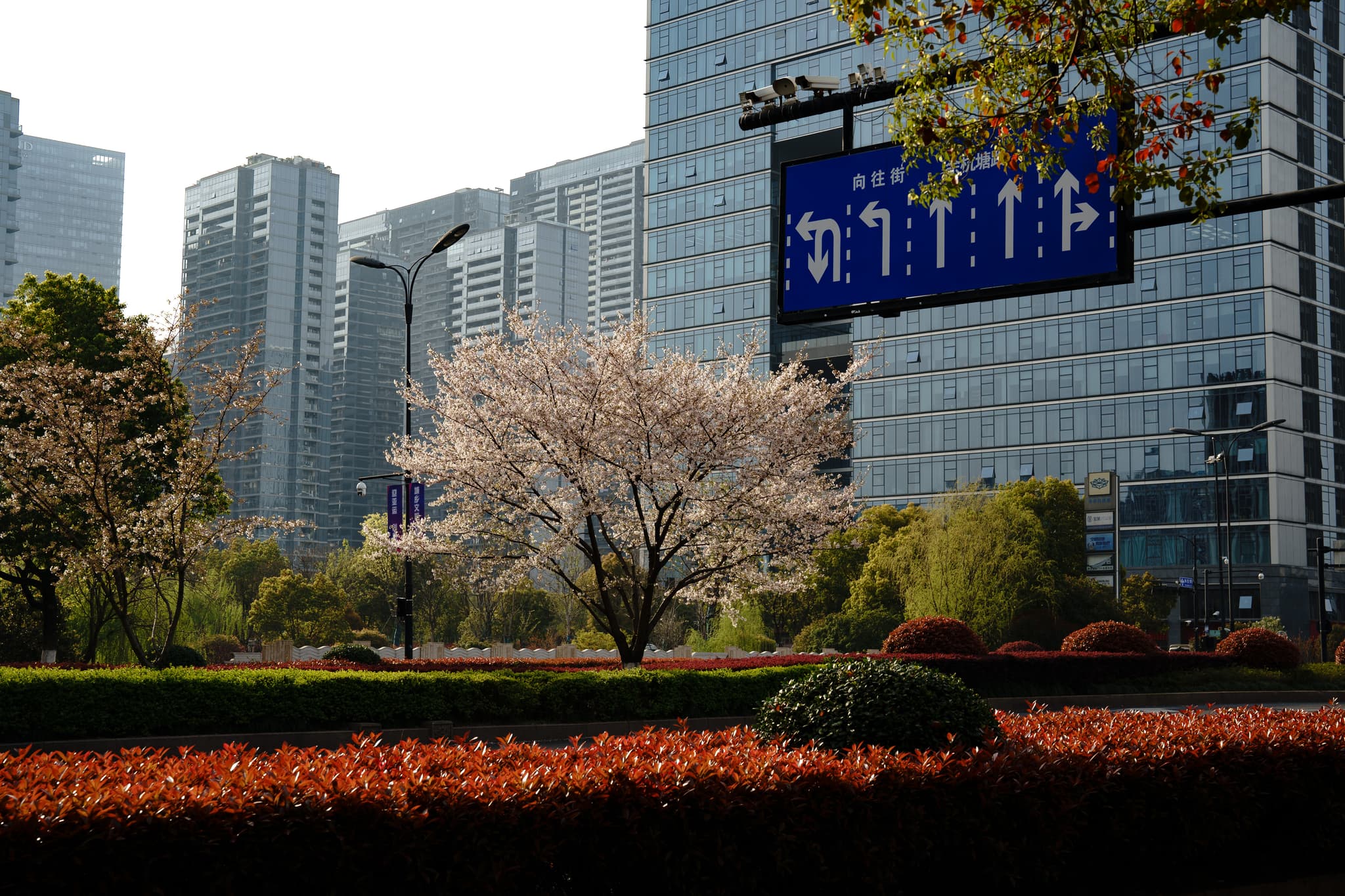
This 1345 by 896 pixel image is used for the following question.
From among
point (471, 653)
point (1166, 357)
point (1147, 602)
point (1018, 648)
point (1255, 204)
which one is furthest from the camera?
point (1166, 357)


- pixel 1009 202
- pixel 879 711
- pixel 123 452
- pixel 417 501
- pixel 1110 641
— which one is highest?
pixel 1009 202

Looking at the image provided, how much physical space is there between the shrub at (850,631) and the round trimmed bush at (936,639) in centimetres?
2836

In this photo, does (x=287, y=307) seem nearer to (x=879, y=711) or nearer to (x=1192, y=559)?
(x=1192, y=559)

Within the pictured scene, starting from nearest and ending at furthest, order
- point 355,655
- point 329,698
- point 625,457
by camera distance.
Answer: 1. point 329,698
2. point 625,457
3. point 355,655

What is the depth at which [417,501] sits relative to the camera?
3466cm

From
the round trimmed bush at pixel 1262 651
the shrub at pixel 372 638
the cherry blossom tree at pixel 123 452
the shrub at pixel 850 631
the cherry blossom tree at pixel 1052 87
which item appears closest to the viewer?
the cherry blossom tree at pixel 1052 87

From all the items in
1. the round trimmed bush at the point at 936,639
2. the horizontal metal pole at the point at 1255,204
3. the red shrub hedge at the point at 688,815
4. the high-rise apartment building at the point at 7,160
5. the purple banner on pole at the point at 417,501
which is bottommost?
the round trimmed bush at the point at 936,639

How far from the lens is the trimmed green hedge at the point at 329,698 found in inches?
708

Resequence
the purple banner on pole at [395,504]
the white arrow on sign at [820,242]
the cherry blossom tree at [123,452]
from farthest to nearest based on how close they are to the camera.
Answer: the purple banner on pole at [395,504]
the cherry blossom tree at [123,452]
the white arrow on sign at [820,242]

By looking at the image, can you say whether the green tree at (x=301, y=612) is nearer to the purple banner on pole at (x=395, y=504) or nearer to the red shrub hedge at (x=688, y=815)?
the purple banner on pole at (x=395, y=504)

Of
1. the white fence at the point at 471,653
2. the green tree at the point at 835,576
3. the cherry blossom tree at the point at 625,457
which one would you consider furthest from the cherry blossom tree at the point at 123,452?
the green tree at the point at 835,576

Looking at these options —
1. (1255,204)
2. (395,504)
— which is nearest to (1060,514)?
(395,504)

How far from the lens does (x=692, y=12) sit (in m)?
112

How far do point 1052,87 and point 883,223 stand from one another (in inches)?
61.1
